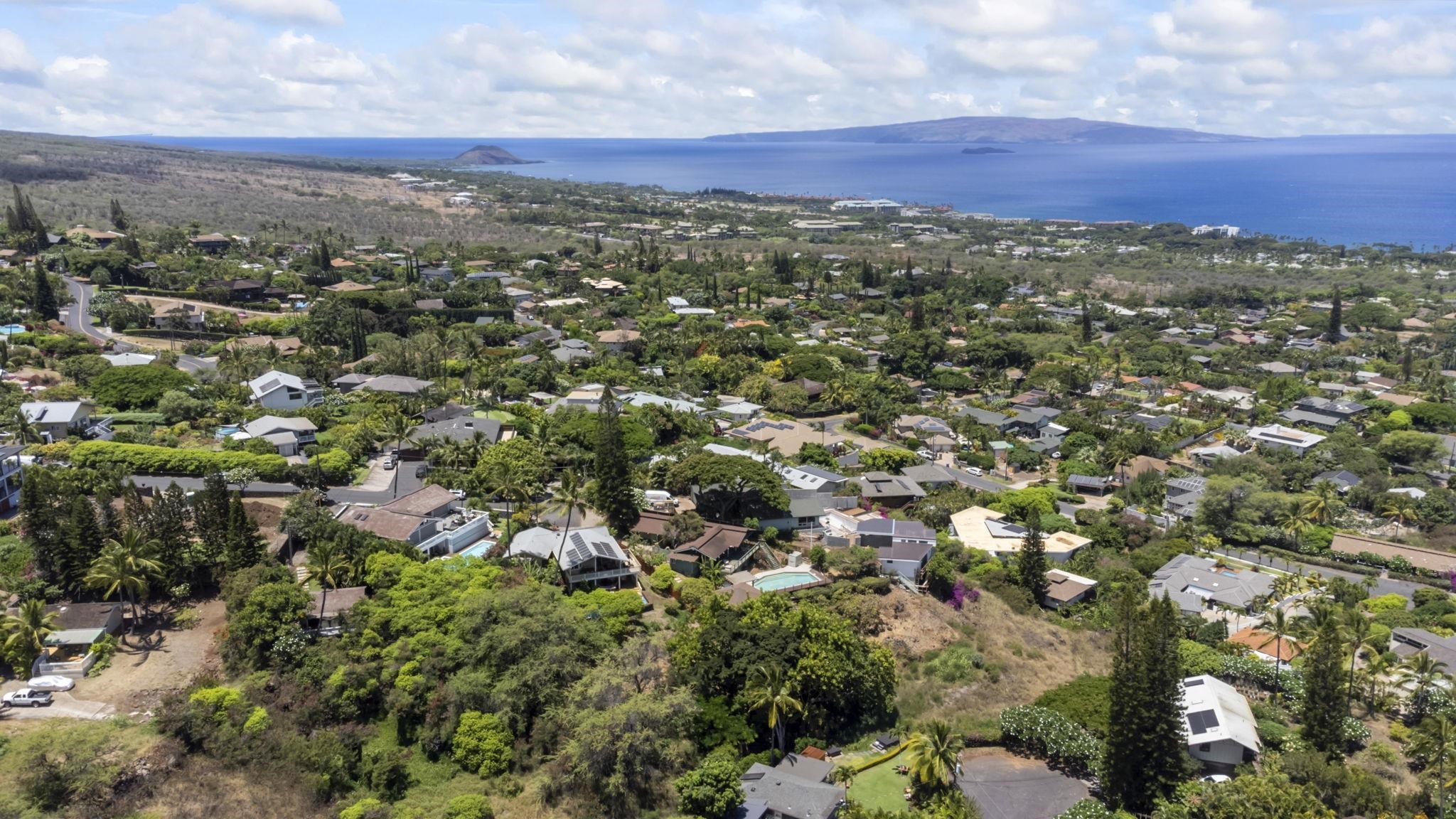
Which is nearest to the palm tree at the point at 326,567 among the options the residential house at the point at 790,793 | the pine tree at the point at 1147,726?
the residential house at the point at 790,793

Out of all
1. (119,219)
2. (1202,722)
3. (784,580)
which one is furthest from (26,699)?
(119,219)

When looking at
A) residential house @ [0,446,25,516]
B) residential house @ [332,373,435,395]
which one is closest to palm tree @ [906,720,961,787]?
residential house @ [0,446,25,516]

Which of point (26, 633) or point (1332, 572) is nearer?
point (26, 633)

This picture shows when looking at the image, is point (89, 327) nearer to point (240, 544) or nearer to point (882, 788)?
point (240, 544)

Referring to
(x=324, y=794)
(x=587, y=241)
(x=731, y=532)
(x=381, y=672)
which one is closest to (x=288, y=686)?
(x=381, y=672)

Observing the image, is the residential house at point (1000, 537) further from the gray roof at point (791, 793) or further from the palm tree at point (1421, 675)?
the gray roof at point (791, 793)

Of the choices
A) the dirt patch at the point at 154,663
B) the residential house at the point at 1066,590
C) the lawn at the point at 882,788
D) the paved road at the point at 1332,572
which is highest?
the dirt patch at the point at 154,663
